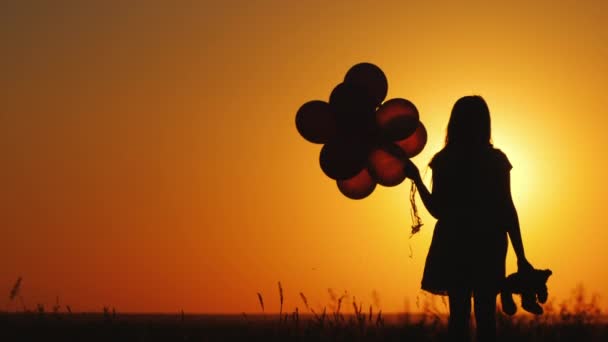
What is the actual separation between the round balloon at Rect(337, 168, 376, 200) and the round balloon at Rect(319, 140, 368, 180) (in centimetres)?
17

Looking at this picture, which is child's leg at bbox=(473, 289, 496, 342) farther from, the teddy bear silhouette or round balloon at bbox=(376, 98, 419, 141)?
round balloon at bbox=(376, 98, 419, 141)

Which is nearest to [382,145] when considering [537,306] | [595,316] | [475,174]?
[475,174]

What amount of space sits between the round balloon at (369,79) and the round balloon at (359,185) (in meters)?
0.54

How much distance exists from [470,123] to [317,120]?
1346 mm

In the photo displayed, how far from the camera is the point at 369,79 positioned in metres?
7.13

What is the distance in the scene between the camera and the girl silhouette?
6.14 m

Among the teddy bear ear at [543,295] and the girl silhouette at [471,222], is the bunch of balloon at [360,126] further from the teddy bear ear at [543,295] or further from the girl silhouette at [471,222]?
the teddy bear ear at [543,295]

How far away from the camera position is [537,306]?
6.39 meters

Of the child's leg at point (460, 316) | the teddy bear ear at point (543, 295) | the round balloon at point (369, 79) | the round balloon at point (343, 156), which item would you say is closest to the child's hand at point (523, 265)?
the teddy bear ear at point (543, 295)

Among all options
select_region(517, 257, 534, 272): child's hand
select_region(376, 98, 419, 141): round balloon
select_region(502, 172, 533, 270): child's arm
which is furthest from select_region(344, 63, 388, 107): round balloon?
select_region(517, 257, 534, 272): child's hand

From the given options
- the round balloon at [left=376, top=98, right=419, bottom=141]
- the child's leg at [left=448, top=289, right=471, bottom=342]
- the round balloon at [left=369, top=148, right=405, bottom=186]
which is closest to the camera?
the child's leg at [left=448, top=289, right=471, bottom=342]

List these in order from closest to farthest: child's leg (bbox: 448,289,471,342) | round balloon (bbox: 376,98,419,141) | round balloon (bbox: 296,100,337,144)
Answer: child's leg (bbox: 448,289,471,342), round balloon (bbox: 376,98,419,141), round balloon (bbox: 296,100,337,144)

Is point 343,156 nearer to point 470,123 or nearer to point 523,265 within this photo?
point 470,123

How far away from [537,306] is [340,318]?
1386mm
